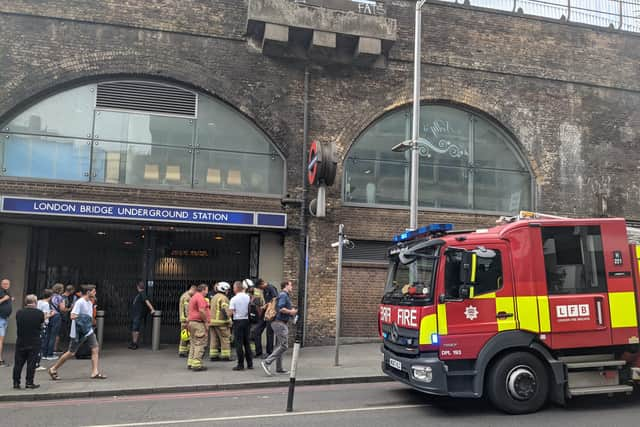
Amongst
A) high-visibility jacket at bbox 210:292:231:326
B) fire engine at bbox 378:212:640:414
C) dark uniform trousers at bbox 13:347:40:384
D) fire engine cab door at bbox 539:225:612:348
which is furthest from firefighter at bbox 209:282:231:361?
fire engine cab door at bbox 539:225:612:348

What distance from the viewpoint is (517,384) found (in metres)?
7.45

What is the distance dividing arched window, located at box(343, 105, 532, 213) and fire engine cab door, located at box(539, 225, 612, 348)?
24.5 feet

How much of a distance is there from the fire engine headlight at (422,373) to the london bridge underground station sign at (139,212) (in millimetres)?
7027

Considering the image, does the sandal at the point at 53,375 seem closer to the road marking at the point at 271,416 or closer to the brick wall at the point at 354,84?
the road marking at the point at 271,416

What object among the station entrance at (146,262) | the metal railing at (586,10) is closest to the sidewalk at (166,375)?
the station entrance at (146,262)

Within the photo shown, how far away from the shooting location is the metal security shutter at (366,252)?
48.9 feet

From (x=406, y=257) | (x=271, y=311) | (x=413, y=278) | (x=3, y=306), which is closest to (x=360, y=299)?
(x=271, y=311)

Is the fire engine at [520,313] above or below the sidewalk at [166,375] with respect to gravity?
above

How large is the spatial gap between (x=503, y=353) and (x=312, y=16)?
1031 cm

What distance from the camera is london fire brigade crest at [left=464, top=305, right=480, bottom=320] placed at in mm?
7516

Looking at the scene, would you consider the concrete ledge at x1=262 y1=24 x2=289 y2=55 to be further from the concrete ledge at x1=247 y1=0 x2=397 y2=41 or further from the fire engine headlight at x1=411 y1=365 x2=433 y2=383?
the fire engine headlight at x1=411 y1=365 x2=433 y2=383

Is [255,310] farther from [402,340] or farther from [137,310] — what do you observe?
[402,340]

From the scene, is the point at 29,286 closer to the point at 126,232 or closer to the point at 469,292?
the point at 126,232

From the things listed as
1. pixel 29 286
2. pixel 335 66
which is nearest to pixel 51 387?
pixel 29 286
